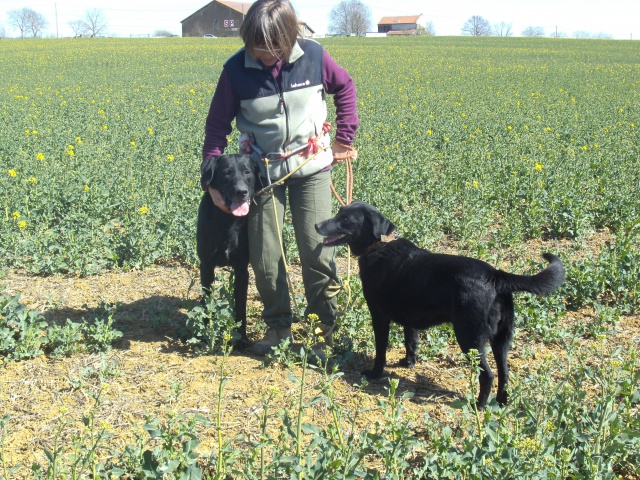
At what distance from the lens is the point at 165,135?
38.0 ft

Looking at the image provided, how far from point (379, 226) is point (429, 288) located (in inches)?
21.8

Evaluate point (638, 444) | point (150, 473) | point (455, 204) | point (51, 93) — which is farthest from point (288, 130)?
point (51, 93)

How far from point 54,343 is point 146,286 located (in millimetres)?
1456

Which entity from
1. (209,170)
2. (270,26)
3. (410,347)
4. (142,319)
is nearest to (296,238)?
(209,170)

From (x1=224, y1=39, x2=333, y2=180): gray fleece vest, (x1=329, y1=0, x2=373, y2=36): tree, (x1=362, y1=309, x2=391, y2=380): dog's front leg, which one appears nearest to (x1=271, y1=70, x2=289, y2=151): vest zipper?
(x1=224, y1=39, x2=333, y2=180): gray fleece vest

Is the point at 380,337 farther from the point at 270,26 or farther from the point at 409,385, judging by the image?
the point at 270,26

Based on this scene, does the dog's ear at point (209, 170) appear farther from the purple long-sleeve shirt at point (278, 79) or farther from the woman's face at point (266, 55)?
the woman's face at point (266, 55)

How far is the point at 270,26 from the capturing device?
367 centimetres

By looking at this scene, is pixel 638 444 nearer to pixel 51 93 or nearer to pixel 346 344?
pixel 346 344

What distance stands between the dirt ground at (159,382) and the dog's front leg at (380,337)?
97 mm

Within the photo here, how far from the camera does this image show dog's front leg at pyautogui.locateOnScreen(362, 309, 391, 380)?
416 cm

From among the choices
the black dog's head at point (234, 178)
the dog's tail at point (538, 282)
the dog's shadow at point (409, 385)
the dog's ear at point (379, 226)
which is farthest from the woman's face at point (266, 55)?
the dog's shadow at point (409, 385)

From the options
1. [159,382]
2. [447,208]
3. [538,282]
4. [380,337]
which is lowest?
[159,382]

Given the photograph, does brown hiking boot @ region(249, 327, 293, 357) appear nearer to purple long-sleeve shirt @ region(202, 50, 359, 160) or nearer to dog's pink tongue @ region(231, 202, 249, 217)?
dog's pink tongue @ region(231, 202, 249, 217)
